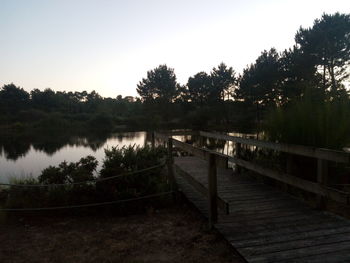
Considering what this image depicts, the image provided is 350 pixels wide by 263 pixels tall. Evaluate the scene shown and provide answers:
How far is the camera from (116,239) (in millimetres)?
3834

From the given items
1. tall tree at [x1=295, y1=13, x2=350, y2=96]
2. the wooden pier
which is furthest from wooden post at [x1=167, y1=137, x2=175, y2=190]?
tall tree at [x1=295, y1=13, x2=350, y2=96]

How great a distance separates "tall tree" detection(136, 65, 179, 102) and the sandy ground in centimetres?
4464

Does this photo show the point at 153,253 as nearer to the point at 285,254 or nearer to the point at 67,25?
the point at 285,254

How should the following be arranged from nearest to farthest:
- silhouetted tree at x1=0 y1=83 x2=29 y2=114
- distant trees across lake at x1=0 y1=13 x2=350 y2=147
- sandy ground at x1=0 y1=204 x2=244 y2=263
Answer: sandy ground at x1=0 y1=204 x2=244 y2=263, distant trees across lake at x1=0 y1=13 x2=350 y2=147, silhouetted tree at x1=0 y1=83 x2=29 y2=114

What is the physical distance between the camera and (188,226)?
4.20m

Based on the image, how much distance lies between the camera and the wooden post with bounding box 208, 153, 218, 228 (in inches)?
145

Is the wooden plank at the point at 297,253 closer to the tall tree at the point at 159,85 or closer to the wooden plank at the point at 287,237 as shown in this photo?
the wooden plank at the point at 287,237

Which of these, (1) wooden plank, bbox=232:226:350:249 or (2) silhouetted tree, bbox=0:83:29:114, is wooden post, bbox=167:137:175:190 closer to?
(1) wooden plank, bbox=232:226:350:249

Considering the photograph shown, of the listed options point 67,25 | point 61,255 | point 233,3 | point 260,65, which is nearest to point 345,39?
point 260,65

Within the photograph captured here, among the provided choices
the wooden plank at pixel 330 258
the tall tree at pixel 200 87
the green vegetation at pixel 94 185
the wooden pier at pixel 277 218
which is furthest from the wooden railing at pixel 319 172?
the tall tree at pixel 200 87

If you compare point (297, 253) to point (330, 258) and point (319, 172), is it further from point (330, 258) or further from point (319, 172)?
point (319, 172)

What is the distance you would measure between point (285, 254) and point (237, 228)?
2.65 feet

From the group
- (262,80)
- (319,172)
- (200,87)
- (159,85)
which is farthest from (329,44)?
(159,85)

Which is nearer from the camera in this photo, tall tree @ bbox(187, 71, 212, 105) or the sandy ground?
the sandy ground
